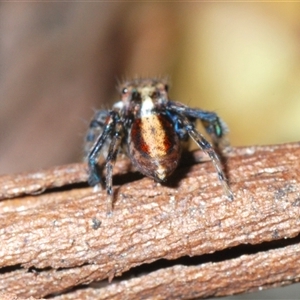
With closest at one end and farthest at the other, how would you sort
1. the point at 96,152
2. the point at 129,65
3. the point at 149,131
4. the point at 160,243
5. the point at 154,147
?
the point at 160,243
the point at 154,147
the point at 149,131
the point at 96,152
the point at 129,65

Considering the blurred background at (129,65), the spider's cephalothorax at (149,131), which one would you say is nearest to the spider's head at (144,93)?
the spider's cephalothorax at (149,131)

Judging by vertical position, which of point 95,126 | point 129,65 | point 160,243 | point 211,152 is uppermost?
point 129,65

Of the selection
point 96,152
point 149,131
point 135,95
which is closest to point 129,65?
point 135,95

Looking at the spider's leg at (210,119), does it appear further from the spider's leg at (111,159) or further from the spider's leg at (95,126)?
the spider's leg at (95,126)

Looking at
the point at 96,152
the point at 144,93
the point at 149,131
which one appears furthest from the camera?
the point at 144,93

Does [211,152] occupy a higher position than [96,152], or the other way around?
[96,152]

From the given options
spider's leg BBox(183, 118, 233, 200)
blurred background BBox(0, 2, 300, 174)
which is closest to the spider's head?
spider's leg BBox(183, 118, 233, 200)

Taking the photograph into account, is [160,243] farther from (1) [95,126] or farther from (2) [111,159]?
(1) [95,126]
